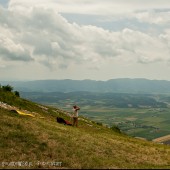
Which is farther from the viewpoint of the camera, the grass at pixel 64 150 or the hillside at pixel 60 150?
the grass at pixel 64 150

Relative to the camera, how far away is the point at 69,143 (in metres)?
32.2

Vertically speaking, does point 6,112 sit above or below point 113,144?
above

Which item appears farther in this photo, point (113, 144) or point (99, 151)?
point (113, 144)

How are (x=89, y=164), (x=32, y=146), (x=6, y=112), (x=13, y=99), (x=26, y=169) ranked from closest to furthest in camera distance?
(x=26, y=169)
(x=89, y=164)
(x=32, y=146)
(x=6, y=112)
(x=13, y=99)

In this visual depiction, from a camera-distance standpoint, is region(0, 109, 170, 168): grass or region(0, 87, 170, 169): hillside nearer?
region(0, 87, 170, 169): hillside

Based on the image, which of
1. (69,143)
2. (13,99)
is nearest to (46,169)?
(69,143)

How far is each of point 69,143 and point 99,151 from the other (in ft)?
10.5

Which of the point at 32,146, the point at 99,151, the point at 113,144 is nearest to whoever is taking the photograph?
the point at 32,146

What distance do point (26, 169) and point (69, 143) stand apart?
32.8ft

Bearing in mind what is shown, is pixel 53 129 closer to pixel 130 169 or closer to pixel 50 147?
pixel 50 147

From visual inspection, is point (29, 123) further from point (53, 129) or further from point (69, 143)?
point (69, 143)

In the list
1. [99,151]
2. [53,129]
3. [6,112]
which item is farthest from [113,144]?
[6,112]

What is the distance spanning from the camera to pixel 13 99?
58.0 metres

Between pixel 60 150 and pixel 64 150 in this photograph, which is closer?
pixel 60 150
